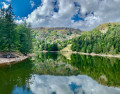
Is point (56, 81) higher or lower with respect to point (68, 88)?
lower

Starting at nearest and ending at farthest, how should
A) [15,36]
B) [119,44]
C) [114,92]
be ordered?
[114,92], [15,36], [119,44]

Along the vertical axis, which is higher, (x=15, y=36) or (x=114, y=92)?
(x=15, y=36)

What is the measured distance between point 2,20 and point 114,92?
56.7 m

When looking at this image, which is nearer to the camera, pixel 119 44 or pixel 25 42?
pixel 25 42

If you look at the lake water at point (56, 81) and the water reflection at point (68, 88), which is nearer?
the water reflection at point (68, 88)

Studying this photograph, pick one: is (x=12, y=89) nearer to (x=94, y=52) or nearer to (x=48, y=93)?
(x=48, y=93)

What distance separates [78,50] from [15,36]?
15296 cm

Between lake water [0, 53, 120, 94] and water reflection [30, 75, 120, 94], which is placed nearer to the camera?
water reflection [30, 75, 120, 94]

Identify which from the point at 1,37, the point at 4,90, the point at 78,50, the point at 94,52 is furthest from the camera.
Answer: the point at 78,50

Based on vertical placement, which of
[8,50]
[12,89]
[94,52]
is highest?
[8,50]

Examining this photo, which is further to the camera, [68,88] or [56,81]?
[56,81]

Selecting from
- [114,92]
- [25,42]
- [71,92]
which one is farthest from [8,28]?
[114,92]

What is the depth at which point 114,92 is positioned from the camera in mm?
18969

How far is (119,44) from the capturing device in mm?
139250
